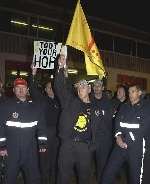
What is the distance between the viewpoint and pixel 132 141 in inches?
305

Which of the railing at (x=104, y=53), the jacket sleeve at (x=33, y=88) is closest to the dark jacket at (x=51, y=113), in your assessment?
the jacket sleeve at (x=33, y=88)

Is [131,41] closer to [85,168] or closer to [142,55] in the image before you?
[142,55]

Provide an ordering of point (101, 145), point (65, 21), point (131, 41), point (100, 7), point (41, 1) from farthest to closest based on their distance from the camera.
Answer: point (131, 41), point (100, 7), point (65, 21), point (41, 1), point (101, 145)

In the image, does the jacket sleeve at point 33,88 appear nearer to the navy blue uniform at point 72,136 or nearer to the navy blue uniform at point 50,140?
the navy blue uniform at point 50,140

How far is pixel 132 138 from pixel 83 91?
1.23 meters

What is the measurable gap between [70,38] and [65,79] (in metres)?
0.99

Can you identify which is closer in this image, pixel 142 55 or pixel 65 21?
pixel 65 21

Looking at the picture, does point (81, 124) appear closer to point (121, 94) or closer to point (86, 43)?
point (86, 43)

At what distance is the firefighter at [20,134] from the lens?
7180 millimetres

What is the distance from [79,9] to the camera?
27.0ft

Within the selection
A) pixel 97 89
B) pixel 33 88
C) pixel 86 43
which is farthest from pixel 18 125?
pixel 97 89

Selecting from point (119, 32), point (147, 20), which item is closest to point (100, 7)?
point (119, 32)

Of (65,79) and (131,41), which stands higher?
(131,41)

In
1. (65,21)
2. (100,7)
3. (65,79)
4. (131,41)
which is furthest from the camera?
(131,41)
